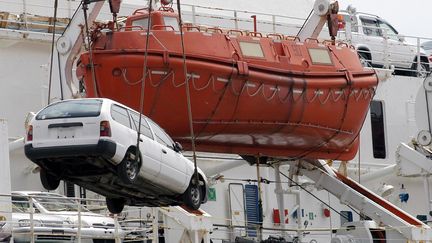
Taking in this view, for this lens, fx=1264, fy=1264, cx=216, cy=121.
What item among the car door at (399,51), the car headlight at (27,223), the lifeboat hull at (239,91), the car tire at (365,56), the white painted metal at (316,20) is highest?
the car door at (399,51)

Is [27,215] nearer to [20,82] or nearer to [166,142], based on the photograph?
[166,142]

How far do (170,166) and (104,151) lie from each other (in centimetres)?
201

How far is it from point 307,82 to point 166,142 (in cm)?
620

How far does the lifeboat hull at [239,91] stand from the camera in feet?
82.1

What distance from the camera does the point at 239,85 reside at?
84.6 ft

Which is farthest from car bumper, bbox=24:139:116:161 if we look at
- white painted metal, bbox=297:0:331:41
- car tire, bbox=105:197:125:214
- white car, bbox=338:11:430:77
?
white car, bbox=338:11:430:77

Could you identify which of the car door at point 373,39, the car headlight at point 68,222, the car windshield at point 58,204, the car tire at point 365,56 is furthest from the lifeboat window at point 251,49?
the car door at point 373,39

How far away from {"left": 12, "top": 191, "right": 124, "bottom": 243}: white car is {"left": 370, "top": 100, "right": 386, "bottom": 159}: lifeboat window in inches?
424

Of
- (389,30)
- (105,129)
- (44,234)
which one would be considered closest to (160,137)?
(105,129)

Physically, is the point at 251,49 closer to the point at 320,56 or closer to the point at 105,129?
the point at 320,56

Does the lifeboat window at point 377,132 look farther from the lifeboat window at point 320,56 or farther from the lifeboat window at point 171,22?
the lifeboat window at point 171,22

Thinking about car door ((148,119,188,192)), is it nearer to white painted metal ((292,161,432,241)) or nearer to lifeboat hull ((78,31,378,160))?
lifeboat hull ((78,31,378,160))

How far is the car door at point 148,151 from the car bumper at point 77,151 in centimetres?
101

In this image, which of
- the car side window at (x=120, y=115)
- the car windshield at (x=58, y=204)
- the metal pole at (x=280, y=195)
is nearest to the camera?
the car side window at (x=120, y=115)
